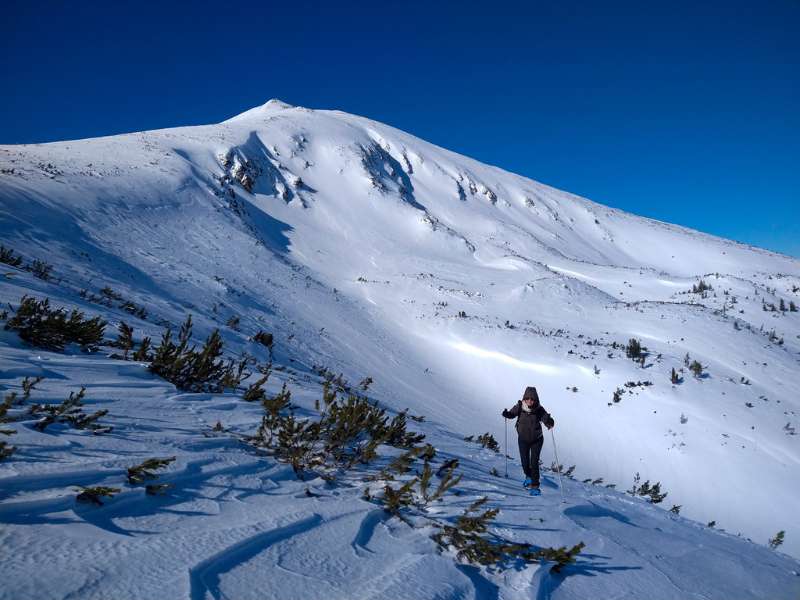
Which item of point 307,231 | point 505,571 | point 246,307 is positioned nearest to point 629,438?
point 505,571

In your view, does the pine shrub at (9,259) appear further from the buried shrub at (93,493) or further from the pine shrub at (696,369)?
the pine shrub at (696,369)

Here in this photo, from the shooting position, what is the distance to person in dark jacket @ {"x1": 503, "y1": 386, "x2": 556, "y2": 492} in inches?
189

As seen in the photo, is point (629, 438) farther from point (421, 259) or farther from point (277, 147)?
point (277, 147)

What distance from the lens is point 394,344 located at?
14.9m

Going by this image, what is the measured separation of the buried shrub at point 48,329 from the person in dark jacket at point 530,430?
4.83 m

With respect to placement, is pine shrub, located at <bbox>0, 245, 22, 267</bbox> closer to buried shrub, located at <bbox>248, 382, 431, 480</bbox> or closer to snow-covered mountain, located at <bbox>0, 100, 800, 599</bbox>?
snow-covered mountain, located at <bbox>0, 100, 800, 599</bbox>

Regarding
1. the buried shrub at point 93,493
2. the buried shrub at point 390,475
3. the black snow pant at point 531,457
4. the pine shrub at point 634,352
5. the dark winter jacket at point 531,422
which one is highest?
the pine shrub at point 634,352

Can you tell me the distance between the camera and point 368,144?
142 ft

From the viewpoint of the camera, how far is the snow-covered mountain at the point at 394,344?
2342 mm

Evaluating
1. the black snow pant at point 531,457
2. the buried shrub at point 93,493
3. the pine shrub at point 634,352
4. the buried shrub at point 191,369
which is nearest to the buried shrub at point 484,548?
the buried shrub at point 93,493

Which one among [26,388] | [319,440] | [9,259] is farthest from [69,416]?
[9,259]

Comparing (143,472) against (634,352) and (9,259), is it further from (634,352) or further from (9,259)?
(634,352)

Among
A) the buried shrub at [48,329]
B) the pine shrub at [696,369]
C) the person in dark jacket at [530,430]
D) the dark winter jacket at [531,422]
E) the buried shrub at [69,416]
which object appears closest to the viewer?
the buried shrub at [69,416]

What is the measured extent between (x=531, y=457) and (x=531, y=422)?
0.43 m
